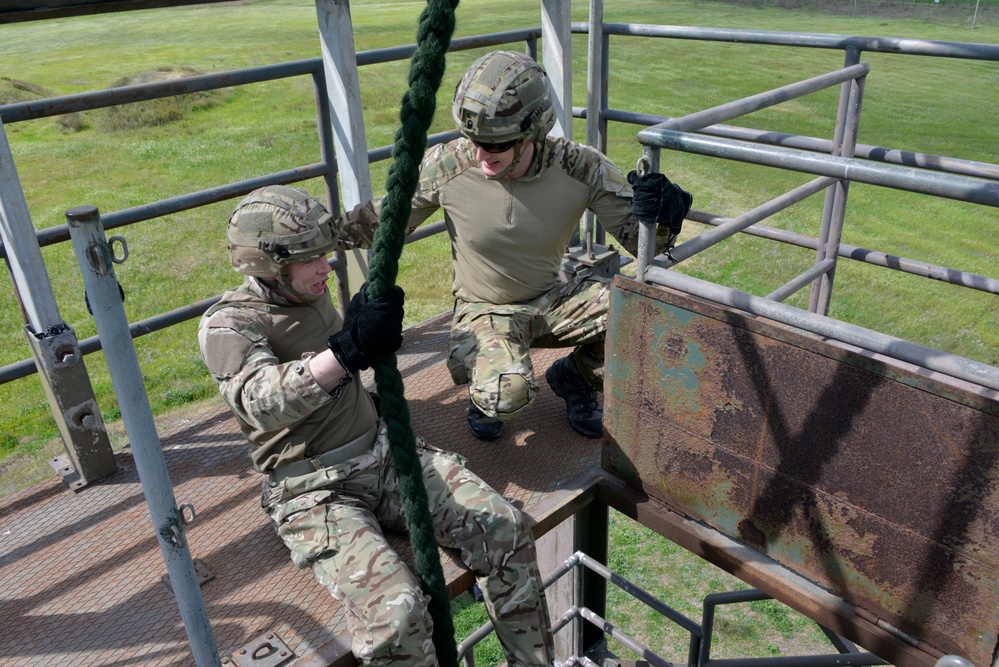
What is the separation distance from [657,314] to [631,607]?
3984 mm

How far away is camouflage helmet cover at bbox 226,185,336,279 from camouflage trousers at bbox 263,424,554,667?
630 millimetres

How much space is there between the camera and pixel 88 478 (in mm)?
3240

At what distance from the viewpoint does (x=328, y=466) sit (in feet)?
8.64

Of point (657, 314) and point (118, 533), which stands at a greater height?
point (657, 314)

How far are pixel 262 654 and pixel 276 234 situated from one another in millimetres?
1235

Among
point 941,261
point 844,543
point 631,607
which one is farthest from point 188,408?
point 941,261

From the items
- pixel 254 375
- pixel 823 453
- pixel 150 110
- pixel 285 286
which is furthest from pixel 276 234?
pixel 150 110

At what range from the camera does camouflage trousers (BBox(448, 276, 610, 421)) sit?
3.06m

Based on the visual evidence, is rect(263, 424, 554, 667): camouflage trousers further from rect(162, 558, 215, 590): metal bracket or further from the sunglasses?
the sunglasses

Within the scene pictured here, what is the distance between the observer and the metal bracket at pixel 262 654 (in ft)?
7.84

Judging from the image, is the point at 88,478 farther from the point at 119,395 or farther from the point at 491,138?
the point at 491,138

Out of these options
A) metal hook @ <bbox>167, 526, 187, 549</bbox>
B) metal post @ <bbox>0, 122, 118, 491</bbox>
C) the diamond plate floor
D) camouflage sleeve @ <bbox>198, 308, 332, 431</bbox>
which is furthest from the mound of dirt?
metal hook @ <bbox>167, 526, 187, 549</bbox>

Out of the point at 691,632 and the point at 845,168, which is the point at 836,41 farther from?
the point at 691,632

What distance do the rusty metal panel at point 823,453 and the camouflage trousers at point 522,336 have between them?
0.40 m
